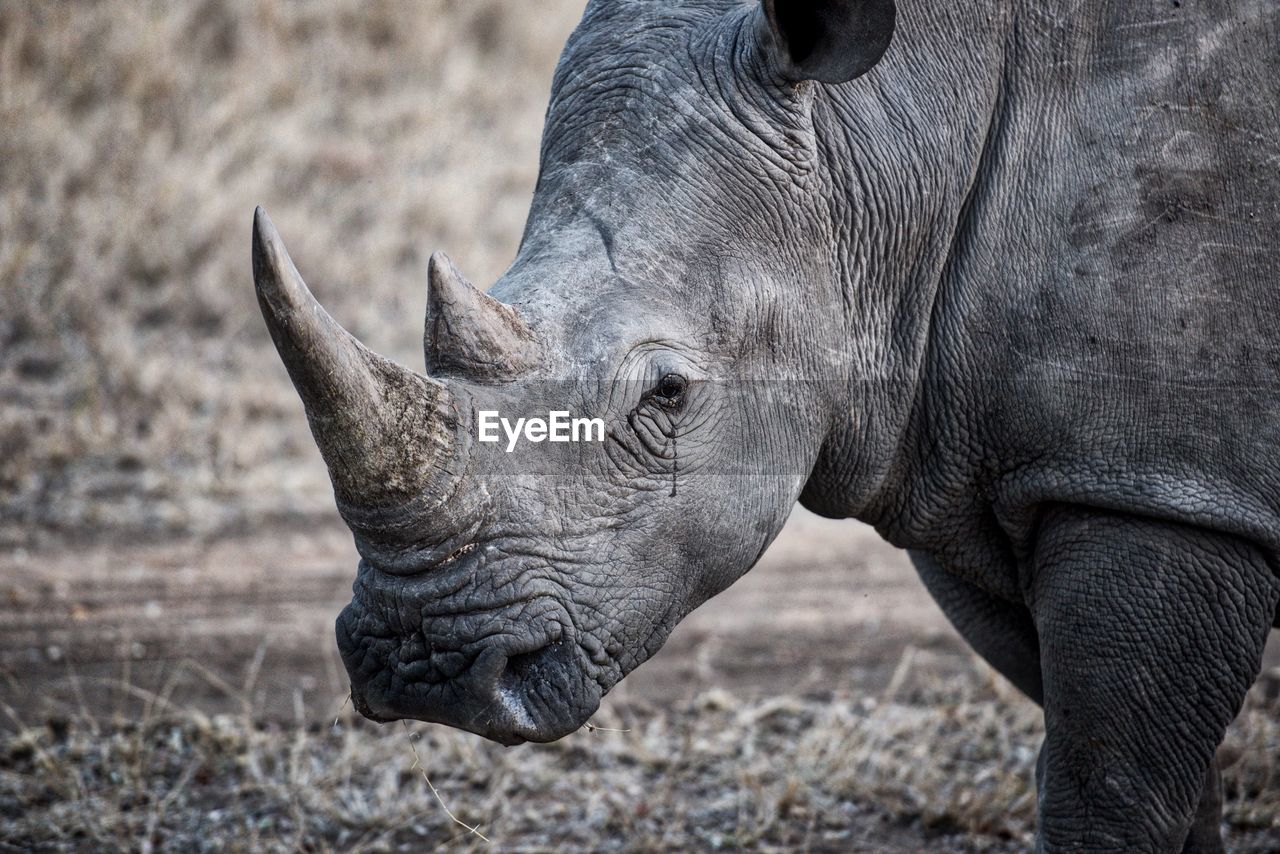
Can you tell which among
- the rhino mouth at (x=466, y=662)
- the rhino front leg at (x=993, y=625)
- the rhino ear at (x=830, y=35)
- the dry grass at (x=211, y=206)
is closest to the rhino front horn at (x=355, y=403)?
the rhino mouth at (x=466, y=662)

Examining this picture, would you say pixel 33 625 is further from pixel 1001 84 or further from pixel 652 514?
pixel 1001 84

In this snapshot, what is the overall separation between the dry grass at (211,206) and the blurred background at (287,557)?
26mm

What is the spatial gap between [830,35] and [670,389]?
2.94ft

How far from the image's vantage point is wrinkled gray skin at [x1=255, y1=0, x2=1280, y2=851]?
9.84 ft

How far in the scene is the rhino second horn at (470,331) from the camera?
9.38 feet

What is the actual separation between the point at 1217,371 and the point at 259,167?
8651mm

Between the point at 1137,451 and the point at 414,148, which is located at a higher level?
the point at 414,148

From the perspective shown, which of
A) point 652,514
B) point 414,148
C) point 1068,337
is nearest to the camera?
point 652,514

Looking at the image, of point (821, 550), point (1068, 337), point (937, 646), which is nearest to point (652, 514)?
point (1068, 337)

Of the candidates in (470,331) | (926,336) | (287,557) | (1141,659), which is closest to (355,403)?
(470,331)

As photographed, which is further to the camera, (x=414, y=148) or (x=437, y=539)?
(x=414, y=148)

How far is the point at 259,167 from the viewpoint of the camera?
1052cm

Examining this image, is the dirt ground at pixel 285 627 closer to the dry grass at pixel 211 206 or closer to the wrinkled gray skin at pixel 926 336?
the dry grass at pixel 211 206

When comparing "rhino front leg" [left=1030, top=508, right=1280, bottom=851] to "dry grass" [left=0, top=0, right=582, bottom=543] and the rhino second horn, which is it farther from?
"dry grass" [left=0, top=0, right=582, bottom=543]
